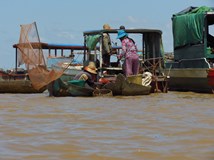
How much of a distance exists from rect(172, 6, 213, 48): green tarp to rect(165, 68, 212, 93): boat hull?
2.86ft

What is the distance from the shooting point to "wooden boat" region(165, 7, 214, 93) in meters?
12.7

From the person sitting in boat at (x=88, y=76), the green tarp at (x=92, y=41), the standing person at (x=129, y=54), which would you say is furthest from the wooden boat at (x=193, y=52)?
the person sitting in boat at (x=88, y=76)

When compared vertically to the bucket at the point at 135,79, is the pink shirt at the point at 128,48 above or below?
above

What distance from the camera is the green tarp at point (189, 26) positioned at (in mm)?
13289

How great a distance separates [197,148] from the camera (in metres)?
3.52

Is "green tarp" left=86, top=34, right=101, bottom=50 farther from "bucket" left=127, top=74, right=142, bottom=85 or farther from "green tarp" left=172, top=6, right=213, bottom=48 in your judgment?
"green tarp" left=172, top=6, right=213, bottom=48

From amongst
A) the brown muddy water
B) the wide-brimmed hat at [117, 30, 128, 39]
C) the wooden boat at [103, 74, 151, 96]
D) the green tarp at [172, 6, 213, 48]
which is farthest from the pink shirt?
the brown muddy water

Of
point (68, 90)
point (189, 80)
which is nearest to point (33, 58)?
point (68, 90)

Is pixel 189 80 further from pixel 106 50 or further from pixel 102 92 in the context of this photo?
pixel 102 92

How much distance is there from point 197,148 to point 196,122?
1562 mm

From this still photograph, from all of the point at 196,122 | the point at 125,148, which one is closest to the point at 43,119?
the point at 196,122

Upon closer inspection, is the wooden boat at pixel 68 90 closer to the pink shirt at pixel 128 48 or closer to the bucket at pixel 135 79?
the bucket at pixel 135 79

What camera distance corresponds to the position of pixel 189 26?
13.8m

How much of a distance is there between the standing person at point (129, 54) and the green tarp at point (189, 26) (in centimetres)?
293
